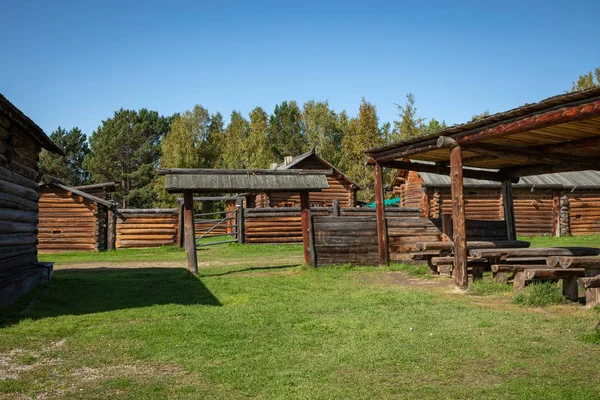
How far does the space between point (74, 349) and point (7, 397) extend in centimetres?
172

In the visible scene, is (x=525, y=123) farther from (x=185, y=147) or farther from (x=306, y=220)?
(x=185, y=147)

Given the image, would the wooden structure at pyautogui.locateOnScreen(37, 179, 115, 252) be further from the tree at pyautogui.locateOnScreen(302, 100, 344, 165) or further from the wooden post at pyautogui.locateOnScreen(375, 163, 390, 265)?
the tree at pyautogui.locateOnScreen(302, 100, 344, 165)

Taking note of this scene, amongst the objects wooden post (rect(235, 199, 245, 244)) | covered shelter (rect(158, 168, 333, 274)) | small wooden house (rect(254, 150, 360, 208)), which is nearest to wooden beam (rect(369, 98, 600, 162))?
covered shelter (rect(158, 168, 333, 274))

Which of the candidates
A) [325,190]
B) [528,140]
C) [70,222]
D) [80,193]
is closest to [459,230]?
[528,140]

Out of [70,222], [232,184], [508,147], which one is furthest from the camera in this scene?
[70,222]

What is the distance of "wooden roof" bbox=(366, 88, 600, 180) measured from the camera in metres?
8.46

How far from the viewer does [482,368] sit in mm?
5379

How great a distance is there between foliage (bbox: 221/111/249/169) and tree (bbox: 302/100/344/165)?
722cm

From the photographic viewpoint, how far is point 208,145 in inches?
2200

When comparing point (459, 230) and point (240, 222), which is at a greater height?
point (240, 222)

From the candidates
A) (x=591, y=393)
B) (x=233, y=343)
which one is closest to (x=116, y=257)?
(x=233, y=343)

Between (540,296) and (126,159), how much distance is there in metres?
54.3

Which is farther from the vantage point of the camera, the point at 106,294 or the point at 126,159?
the point at 126,159

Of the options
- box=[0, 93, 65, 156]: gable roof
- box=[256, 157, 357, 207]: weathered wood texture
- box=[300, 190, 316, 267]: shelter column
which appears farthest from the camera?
box=[256, 157, 357, 207]: weathered wood texture
